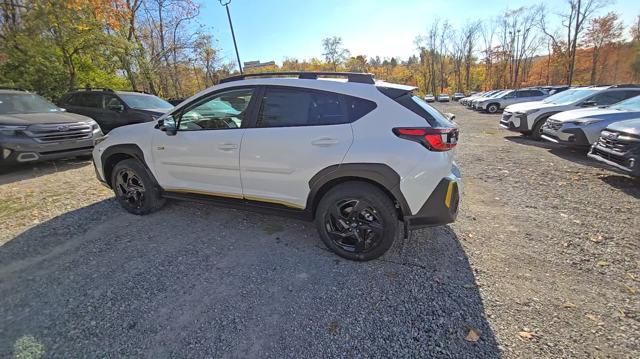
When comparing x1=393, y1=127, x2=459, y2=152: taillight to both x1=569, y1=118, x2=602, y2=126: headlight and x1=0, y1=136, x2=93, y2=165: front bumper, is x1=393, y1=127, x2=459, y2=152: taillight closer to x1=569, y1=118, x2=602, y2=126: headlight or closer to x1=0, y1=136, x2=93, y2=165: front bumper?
x1=569, y1=118, x2=602, y2=126: headlight

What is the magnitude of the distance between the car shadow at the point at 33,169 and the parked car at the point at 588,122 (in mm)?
10911

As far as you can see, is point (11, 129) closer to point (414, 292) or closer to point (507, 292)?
point (414, 292)

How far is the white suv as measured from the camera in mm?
2555

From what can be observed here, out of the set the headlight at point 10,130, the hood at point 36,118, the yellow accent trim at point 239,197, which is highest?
the hood at point 36,118

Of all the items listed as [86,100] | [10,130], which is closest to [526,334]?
[10,130]

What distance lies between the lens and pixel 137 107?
8.11 m

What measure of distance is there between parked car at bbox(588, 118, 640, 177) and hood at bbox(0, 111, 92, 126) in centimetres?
997

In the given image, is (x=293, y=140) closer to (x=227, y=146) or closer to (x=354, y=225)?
(x=227, y=146)

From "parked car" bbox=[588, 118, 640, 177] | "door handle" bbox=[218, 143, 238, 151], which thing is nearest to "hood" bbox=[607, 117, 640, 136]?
"parked car" bbox=[588, 118, 640, 177]

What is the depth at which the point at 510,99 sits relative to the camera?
20719mm

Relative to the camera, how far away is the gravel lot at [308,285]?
6.40 ft

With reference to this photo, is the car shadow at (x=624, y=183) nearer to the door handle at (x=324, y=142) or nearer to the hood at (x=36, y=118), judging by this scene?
the door handle at (x=324, y=142)

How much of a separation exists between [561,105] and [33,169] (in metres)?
13.5

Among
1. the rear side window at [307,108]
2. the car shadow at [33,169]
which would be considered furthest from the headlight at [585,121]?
the car shadow at [33,169]
